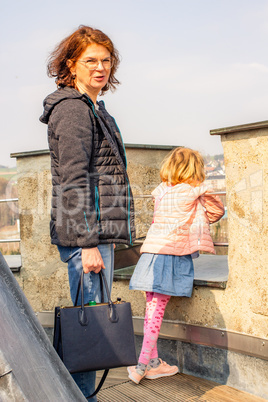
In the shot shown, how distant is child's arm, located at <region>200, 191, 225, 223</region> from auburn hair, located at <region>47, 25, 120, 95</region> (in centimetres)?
126

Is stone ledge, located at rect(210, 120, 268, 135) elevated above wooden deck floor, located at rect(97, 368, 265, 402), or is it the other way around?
stone ledge, located at rect(210, 120, 268, 135)

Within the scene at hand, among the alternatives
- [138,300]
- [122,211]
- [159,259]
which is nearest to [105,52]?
[122,211]

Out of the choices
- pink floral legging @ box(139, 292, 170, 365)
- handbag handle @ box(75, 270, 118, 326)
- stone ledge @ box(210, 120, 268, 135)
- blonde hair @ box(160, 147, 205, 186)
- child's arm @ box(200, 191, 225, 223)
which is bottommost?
pink floral legging @ box(139, 292, 170, 365)

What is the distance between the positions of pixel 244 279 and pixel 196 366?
74 centimetres

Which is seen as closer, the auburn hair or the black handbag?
→ the black handbag

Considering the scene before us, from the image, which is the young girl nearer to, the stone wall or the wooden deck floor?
the wooden deck floor

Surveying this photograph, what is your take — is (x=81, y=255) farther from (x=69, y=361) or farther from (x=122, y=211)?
(x=69, y=361)

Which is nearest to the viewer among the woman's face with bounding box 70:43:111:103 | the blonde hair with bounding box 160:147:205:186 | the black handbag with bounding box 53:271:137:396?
the black handbag with bounding box 53:271:137:396

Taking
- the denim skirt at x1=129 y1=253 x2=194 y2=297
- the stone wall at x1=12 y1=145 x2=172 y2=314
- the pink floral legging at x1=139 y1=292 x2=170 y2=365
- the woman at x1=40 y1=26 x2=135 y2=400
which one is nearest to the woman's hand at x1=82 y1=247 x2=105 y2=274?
the woman at x1=40 y1=26 x2=135 y2=400

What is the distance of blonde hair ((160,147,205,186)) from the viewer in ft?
11.1

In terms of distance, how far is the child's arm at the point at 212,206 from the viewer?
10.8 feet

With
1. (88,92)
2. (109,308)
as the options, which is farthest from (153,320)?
(88,92)

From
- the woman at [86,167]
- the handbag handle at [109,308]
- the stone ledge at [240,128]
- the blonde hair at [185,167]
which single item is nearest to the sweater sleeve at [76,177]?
the woman at [86,167]

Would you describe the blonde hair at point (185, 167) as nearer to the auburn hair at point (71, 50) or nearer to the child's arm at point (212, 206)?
the child's arm at point (212, 206)
